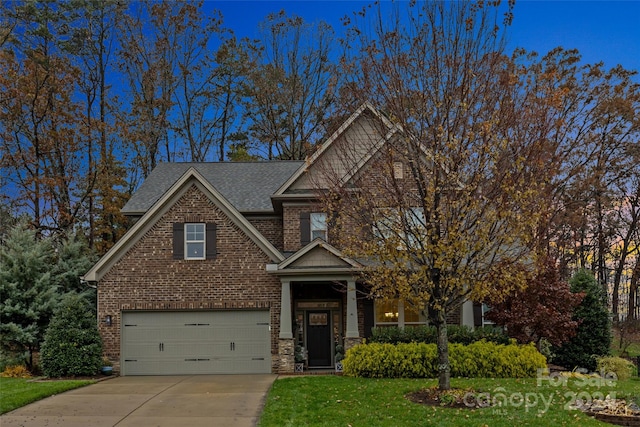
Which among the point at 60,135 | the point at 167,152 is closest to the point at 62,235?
the point at 60,135

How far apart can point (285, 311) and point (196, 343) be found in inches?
127

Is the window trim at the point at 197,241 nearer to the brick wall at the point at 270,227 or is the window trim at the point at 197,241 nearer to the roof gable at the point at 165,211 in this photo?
the roof gable at the point at 165,211

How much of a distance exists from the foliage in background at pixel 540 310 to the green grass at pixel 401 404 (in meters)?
2.46

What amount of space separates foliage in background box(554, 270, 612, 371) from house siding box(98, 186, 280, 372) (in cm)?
943

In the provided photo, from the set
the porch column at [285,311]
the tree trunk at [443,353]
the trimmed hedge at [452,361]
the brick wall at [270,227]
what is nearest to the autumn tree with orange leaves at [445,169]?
the tree trunk at [443,353]

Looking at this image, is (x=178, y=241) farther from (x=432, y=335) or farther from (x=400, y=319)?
(x=432, y=335)

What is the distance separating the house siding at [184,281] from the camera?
18.3 metres

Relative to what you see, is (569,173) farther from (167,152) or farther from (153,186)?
(167,152)

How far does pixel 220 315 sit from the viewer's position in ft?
60.6

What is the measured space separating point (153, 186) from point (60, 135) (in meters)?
9.02

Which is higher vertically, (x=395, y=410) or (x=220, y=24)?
(x=220, y=24)

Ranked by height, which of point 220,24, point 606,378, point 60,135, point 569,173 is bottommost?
point 606,378

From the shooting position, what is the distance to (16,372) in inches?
677

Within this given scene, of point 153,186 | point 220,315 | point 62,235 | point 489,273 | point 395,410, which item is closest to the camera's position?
point 395,410
